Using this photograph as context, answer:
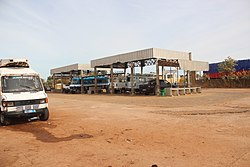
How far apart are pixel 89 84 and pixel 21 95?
91.8ft

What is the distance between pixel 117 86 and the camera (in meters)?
31.5

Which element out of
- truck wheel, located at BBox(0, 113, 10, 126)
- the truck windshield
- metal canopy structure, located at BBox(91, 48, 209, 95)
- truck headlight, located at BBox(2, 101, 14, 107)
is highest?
metal canopy structure, located at BBox(91, 48, 209, 95)


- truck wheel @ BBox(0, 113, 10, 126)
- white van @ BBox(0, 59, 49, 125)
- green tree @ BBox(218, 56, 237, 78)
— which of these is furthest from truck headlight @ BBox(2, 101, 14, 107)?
green tree @ BBox(218, 56, 237, 78)

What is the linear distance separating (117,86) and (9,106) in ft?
77.4

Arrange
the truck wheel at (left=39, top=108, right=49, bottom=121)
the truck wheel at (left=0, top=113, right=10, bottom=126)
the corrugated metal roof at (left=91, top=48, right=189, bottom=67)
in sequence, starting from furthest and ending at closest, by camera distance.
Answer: the corrugated metal roof at (left=91, top=48, right=189, bottom=67) → the truck wheel at (left=39, top=108, right=49, bottom=121) → the truck wheel at (left=0, top=113, right=10, bottom=126)

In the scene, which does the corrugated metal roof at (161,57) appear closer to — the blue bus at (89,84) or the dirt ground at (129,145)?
the blue bus at (89,84)

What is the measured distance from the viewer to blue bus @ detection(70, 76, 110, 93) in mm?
34625

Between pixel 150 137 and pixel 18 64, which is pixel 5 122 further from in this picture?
pixel 150 137

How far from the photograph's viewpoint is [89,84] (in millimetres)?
36469

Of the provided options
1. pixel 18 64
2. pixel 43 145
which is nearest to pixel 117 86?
pixel 18 64

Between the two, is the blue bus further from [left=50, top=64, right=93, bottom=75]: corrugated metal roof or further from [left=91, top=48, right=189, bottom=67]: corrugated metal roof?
[left=91, top=48, right=189, bottom=67]: corrugated metal roof

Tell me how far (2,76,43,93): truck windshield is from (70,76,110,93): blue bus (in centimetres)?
2449

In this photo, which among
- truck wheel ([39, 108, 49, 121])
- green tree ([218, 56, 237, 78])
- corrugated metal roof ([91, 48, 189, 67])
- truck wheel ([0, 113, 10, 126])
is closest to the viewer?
truck wheel ([0, 113, 10, 126])

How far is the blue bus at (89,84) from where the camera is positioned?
114 feet
